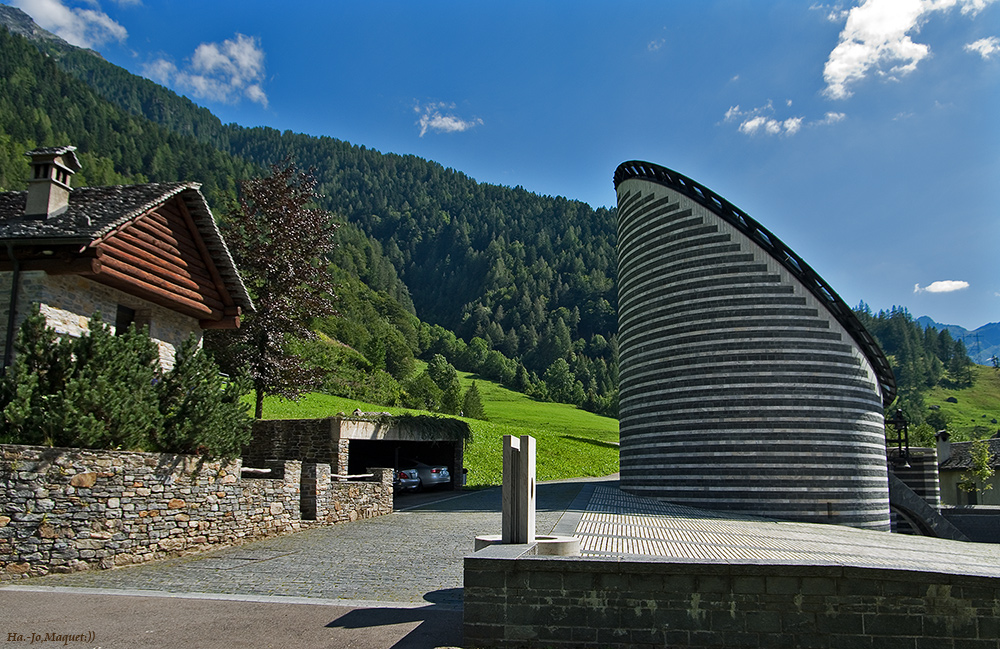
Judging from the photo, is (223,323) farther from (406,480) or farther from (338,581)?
(406,480)

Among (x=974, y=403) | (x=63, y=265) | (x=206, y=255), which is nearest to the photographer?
(x=63, y=265)

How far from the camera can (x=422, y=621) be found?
22.9 ft

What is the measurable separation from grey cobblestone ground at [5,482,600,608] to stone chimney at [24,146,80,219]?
7996mm

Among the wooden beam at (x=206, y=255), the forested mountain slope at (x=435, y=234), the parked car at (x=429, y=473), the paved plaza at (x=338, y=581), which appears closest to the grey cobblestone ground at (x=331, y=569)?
the paved plaza at (x=338, y=581)

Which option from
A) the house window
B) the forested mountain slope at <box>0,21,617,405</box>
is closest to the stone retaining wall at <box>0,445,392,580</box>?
the house window

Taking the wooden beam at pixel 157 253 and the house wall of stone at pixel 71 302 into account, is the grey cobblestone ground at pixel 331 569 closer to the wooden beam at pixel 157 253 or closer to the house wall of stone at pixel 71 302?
the house wall of stone at pixel 71 302

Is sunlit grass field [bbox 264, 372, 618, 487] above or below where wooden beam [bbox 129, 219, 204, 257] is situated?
below

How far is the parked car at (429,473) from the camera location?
26.6m

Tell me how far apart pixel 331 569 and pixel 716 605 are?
591 centimetres

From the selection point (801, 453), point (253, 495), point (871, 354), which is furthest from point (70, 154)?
point (871, 354)

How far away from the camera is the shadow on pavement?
629 cm

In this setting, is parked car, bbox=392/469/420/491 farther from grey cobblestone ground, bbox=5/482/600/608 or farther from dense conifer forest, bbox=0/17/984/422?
dense conifer forest, bbox=0/17/984/422

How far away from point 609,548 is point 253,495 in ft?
23.8
